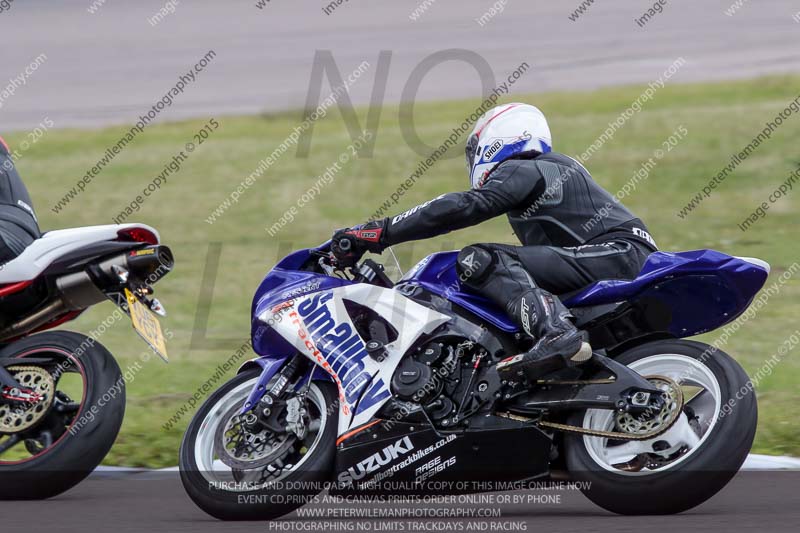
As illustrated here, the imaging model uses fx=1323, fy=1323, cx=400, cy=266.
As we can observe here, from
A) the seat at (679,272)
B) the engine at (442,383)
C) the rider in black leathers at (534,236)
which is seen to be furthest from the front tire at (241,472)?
the seat at (679,272)

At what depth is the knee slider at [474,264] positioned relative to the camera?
5.44 m

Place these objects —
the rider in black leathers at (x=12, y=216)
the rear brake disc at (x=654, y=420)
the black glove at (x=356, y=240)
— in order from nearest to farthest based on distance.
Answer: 1. the rear brake disc at (x=654, y=420)
2. the black glove at (x=356, y=240)
3. the rider in black leathers at (x=12, y=216)

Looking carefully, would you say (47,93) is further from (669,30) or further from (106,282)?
(106,282)

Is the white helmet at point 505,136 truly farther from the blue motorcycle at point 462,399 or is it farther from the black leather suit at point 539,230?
the blue motorcycle at point 462,399

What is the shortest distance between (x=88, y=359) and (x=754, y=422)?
114 inches

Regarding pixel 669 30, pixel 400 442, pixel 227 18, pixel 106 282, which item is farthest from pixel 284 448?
pixel 227 18

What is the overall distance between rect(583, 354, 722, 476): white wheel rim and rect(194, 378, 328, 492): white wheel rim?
1122 mm

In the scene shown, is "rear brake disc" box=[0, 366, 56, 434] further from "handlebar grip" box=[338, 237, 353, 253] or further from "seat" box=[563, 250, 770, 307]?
"seat" box=[563, 250, 770, 307]

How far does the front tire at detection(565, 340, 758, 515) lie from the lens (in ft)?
16.1

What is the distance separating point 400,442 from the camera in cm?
A: 538

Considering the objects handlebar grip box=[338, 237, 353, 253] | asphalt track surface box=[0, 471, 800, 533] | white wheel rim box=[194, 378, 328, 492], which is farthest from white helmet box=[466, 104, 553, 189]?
asphalt track surface box=[0, 471, 800, 533]

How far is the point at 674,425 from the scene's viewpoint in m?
5.11

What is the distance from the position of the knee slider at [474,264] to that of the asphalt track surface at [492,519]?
0.99 m

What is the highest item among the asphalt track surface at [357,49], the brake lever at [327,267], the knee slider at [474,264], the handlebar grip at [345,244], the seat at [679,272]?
the seat at [679,272]
